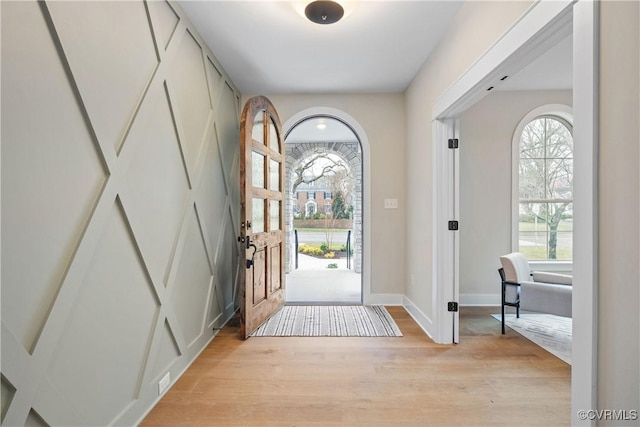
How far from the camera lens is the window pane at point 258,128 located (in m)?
2.87

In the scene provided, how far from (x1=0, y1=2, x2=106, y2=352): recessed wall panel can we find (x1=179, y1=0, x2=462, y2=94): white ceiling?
1283 mm

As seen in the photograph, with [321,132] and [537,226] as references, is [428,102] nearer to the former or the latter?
[537,226]

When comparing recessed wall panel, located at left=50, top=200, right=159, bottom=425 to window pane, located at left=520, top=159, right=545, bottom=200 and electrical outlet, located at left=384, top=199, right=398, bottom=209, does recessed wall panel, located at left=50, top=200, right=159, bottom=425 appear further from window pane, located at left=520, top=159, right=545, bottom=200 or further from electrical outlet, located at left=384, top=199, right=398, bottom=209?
window pane, located at left=520, top=159, right=545, bottom=200

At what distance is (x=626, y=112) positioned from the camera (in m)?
0.92

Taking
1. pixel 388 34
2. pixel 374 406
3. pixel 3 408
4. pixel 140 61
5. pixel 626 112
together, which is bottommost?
pixel 374 406

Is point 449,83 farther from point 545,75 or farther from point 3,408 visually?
point 3,408

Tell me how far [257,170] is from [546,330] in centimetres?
315

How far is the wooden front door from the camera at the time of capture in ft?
8.47

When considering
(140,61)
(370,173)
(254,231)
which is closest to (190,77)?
(140,61)

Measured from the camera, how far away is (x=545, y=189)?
368 cm

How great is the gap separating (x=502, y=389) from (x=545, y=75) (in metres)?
3.15

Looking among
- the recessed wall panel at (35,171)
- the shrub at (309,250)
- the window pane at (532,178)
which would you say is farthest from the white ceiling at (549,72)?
the shrub at (309,250)

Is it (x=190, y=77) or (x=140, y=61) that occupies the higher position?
(x=190, y=77)

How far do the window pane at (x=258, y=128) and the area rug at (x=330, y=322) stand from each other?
182 centimetres
